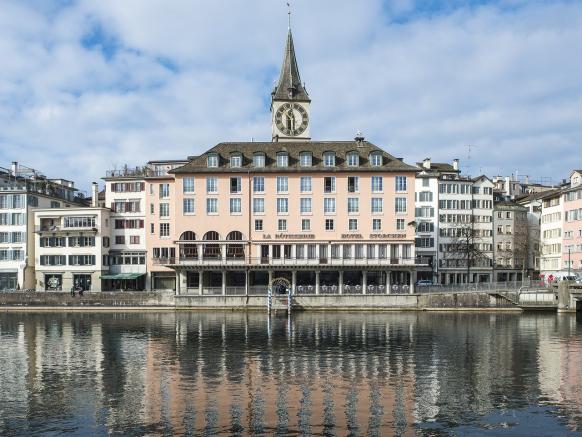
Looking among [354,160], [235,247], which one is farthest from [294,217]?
[354,160]

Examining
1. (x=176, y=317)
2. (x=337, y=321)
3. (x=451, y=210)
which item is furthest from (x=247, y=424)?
(x=451, y=210)

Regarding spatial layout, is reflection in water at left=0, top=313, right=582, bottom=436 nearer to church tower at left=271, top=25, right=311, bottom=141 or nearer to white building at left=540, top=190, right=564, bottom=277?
white building at left=540, top=190, right=564, bottom=277

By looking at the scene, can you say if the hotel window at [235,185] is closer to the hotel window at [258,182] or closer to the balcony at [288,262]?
the hotel window at [258,182]

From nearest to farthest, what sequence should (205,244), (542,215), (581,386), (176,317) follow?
(581,386) → (176,317) → (205,244) → (542,215)

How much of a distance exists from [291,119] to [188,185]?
3411cm

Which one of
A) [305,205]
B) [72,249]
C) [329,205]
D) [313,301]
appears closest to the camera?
[313,301]

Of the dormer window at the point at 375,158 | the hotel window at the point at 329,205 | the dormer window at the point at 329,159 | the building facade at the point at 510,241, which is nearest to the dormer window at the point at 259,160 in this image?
the dormer window at the point at 329,159

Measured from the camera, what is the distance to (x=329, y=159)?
95500mm

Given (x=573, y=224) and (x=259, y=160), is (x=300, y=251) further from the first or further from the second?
(x=573, y=224)

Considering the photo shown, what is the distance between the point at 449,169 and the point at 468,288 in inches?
1818

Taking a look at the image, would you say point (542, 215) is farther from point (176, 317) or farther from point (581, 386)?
point (581, 386)

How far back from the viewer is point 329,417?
30266 mm

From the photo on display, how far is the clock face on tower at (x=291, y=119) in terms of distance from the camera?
123000mm

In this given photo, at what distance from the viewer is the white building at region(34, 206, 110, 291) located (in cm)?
10462
